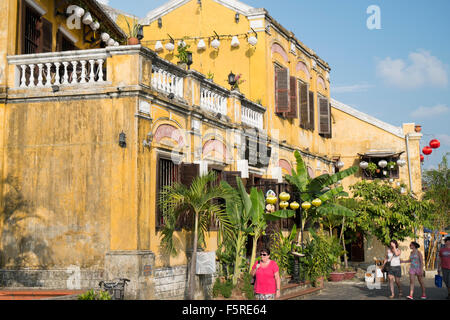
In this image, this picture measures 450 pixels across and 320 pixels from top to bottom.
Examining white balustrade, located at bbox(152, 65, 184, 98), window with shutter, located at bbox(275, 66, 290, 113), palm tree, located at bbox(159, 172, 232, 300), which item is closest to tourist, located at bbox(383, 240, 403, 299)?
palm tree, located at bbox(159, 172, 232, 300)

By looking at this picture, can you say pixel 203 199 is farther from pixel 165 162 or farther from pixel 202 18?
pixel 202 18

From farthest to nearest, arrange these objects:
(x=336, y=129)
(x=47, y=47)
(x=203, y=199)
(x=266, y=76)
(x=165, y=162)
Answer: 1. (x=336, y=129)
2. (x=266, y=76)
3. (x=47, y=47)
4. (x=165, y=162)
5. (x=203, y=199)

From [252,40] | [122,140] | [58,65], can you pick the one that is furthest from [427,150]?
[58,65]

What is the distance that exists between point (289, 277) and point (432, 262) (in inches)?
416

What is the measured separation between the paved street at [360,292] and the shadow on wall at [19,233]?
25.2 feet

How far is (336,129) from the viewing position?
27.9 meters

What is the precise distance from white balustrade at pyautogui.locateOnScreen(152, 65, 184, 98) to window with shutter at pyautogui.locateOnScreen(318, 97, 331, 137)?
40.3ft

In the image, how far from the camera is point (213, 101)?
1577 cm

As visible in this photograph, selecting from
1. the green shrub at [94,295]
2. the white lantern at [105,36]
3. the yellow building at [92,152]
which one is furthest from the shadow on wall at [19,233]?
the white lantern at [105,36]

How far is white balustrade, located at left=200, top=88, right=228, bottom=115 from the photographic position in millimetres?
15125

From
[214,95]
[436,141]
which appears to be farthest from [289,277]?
[436,141]

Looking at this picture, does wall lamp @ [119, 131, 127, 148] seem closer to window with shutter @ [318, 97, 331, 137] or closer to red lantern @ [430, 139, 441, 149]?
window with shutter @ [318, 97, 331, 137]
